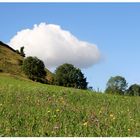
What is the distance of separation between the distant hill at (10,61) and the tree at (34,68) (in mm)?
1766

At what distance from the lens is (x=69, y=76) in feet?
363

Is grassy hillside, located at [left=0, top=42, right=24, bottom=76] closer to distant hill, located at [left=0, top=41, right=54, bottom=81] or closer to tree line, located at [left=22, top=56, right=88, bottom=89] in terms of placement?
distant hill, located at [left=0, top=41, right=54, bottom=81]

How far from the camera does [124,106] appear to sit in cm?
1975

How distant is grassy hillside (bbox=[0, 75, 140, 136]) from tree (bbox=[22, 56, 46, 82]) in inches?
3498

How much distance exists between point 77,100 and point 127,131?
24.0 ft

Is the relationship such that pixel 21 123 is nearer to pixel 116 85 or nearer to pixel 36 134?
pixel 36 134

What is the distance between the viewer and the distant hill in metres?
113

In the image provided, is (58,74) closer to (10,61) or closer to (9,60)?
(10,61)

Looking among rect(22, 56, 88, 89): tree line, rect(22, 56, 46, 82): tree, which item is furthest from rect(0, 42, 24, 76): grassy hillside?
rect(22, 56, 88, 89): tree line

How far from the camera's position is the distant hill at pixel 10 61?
11300cm

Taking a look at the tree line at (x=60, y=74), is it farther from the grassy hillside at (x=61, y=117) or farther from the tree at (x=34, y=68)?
the grassy hillside at (x=61, y=117)

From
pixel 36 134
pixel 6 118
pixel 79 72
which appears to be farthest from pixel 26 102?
pixel 79 72

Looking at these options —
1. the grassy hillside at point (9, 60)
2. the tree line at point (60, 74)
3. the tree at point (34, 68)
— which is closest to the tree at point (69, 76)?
the tree line at point (60, 74)

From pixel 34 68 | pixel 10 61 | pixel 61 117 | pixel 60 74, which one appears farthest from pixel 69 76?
pixel 61 117
